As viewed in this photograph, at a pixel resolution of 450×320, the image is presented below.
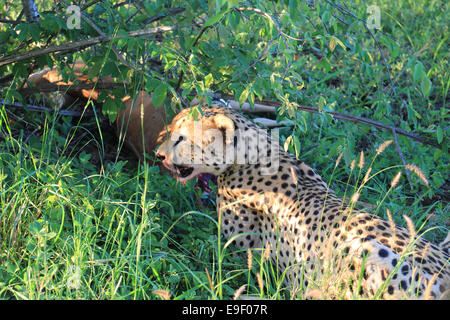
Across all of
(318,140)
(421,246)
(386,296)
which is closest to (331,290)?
(386,296)

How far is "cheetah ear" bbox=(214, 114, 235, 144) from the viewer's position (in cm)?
279

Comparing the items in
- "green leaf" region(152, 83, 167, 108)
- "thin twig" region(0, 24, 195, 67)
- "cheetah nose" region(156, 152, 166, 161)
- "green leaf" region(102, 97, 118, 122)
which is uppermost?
"thin twig" region(0, 24, 195, 67)

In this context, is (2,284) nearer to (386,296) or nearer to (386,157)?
(386,296)

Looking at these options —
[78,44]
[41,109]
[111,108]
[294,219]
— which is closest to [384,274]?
[294,219]

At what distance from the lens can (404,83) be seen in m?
4.84

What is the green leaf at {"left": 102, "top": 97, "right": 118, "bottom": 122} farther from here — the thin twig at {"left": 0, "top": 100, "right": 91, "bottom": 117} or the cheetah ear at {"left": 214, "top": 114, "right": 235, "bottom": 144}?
the cheetah ear at {"left": 214, "top": 114, "right": 235, "bottom": 144}

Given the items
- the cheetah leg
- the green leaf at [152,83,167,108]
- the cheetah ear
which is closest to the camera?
the cheetah leg

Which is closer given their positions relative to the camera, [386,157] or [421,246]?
[421,246]

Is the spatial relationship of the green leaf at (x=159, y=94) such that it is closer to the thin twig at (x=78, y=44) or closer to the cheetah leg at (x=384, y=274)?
the thin twig at (x=78, y=44)

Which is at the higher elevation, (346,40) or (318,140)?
(346,40)

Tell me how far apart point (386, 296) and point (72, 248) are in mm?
1336

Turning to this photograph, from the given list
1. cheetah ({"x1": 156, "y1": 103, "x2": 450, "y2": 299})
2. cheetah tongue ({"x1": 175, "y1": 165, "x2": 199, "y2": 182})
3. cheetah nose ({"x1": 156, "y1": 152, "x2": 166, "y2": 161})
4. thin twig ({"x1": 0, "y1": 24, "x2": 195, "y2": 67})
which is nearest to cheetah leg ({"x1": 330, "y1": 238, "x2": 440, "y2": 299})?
cheetah ({"x1": 156, "y1": 103, "x2": 450, "y2": 299})

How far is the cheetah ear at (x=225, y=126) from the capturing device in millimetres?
2791

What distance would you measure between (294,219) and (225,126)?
0.59 metres
